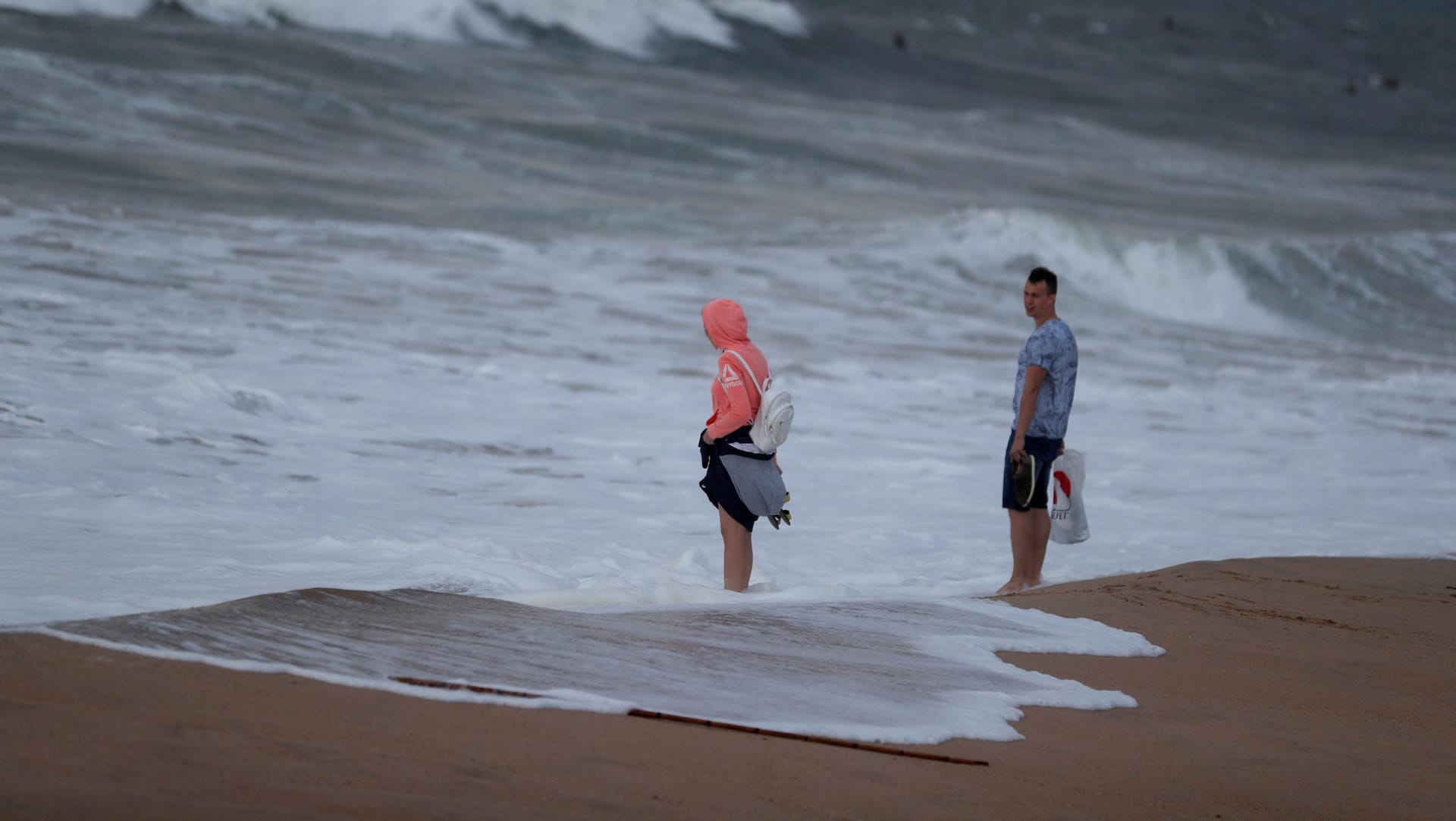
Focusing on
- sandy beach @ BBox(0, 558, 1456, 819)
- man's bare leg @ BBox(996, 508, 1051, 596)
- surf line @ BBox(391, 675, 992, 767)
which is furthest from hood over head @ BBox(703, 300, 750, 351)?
surf line @ BBox(391, 675, 992, 767)

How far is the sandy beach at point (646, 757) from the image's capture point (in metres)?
3.01

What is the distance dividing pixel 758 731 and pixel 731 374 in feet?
7.65

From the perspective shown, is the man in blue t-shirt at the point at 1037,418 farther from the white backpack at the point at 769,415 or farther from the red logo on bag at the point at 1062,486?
the white backpack at the point at 769,415

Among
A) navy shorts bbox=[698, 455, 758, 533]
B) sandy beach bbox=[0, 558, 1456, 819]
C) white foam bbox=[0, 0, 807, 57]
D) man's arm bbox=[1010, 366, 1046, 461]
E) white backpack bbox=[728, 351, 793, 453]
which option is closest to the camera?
sandy beach bbox=[0, 558, 1456, 819]

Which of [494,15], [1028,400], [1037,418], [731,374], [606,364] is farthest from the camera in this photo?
[494,15]

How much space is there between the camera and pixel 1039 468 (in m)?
6.84

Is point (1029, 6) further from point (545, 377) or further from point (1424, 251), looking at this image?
point (545, 377)

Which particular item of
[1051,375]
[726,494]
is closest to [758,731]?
[726,494]

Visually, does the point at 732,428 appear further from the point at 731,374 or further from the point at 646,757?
the point at 646,757

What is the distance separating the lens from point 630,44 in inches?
2013

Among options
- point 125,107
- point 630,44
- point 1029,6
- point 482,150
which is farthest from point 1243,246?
point 1029,6

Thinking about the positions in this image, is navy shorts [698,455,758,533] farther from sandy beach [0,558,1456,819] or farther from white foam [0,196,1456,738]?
sandy beach [0,558,1456,819]

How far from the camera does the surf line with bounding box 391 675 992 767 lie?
380 centimetres

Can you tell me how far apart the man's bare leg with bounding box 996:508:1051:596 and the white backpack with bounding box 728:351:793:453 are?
136 centimetres
